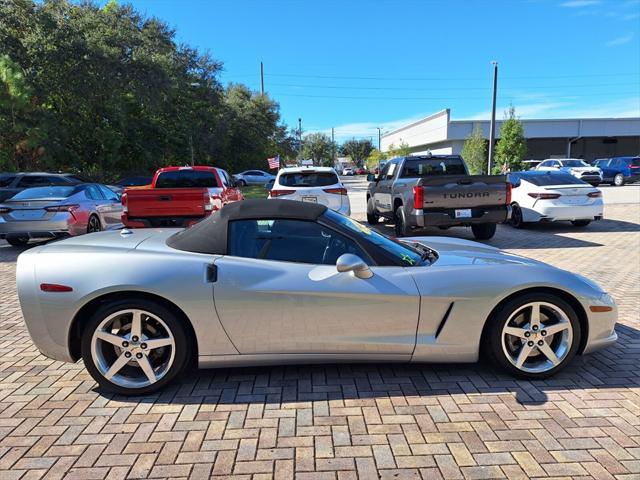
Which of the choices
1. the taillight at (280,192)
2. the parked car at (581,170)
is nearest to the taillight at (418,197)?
the taillight at (280,192)

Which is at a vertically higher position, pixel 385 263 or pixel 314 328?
pixel 385 263

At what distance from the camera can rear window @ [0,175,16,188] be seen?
1498 centimetres

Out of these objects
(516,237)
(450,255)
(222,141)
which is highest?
(222,141)

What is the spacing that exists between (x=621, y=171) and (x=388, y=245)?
1237 inches

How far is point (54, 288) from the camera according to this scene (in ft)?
10.4

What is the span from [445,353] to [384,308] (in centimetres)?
58

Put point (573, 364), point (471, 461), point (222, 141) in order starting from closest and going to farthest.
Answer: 1. point (471, 461)
2. point (573, 364)
3. point (222, 141)

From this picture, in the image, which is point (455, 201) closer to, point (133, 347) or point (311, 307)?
point (311, 307)

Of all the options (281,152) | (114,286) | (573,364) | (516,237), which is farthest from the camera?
(281,152)

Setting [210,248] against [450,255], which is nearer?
[210,248]

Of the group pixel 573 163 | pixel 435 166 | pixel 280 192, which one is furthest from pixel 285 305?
pixel 573 163

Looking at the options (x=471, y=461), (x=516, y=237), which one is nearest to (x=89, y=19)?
(x=516, y=237)

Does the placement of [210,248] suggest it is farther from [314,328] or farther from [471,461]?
[471,461]

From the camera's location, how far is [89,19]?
2478cm
